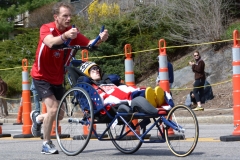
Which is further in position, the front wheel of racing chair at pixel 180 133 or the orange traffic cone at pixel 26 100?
the orange traffic cone at pixel 26 100

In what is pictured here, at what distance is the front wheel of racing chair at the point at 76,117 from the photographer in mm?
8180

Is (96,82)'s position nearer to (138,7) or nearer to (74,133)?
(74,133)

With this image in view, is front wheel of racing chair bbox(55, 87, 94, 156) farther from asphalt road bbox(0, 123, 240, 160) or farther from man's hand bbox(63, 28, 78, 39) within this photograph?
man's hand bbox(63, 28, 78, 39)

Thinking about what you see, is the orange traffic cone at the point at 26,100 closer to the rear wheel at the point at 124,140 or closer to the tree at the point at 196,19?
the rear wheel at the point at 124,140

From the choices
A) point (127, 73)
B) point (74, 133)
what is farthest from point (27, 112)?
point (74, 133)

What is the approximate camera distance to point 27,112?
1327 cm

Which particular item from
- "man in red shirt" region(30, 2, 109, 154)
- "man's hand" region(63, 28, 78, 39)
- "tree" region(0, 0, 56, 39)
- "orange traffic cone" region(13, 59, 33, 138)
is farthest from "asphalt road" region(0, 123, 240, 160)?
"tree" region(0, 0, 56, 39)

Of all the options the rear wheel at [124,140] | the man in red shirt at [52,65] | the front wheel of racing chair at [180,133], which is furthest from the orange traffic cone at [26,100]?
the front wheel of racing chair at [180,133]

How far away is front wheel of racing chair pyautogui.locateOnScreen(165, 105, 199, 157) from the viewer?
25.0 feet

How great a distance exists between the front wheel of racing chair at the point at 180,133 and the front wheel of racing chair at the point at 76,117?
37.4 inches

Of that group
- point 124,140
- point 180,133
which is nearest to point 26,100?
point 124,140

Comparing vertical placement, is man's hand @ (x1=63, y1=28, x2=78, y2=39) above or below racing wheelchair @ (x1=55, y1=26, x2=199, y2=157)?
above

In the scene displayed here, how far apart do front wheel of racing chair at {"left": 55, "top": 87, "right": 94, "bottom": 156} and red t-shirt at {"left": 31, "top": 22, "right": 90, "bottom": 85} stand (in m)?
0.37

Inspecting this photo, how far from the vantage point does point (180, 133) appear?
25.5 feet
